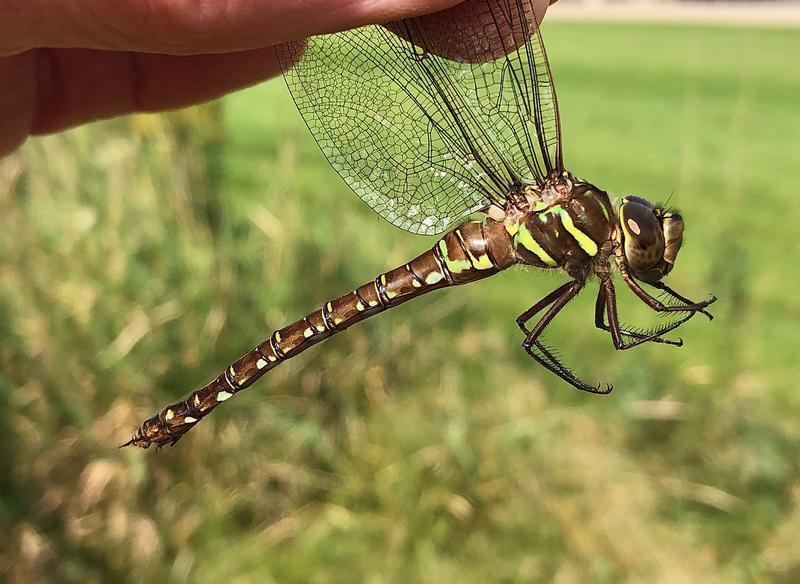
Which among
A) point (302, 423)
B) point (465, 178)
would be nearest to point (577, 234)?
point (465, 178)

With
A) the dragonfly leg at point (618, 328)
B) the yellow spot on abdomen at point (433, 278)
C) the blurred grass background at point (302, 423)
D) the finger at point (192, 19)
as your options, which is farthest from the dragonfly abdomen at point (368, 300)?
the blurred grass background at point (302, 423)

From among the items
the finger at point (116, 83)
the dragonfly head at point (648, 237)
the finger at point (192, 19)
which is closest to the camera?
the finger at point (192, 19)

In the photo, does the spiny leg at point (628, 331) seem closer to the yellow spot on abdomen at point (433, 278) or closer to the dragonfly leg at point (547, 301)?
the dragonfly leg at point (547, 301)

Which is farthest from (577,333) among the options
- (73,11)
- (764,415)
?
(73,11)

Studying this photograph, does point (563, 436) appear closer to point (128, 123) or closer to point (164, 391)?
point (164, 391)

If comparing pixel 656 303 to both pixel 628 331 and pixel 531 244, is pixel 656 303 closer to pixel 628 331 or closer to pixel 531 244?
pixel 628 331
